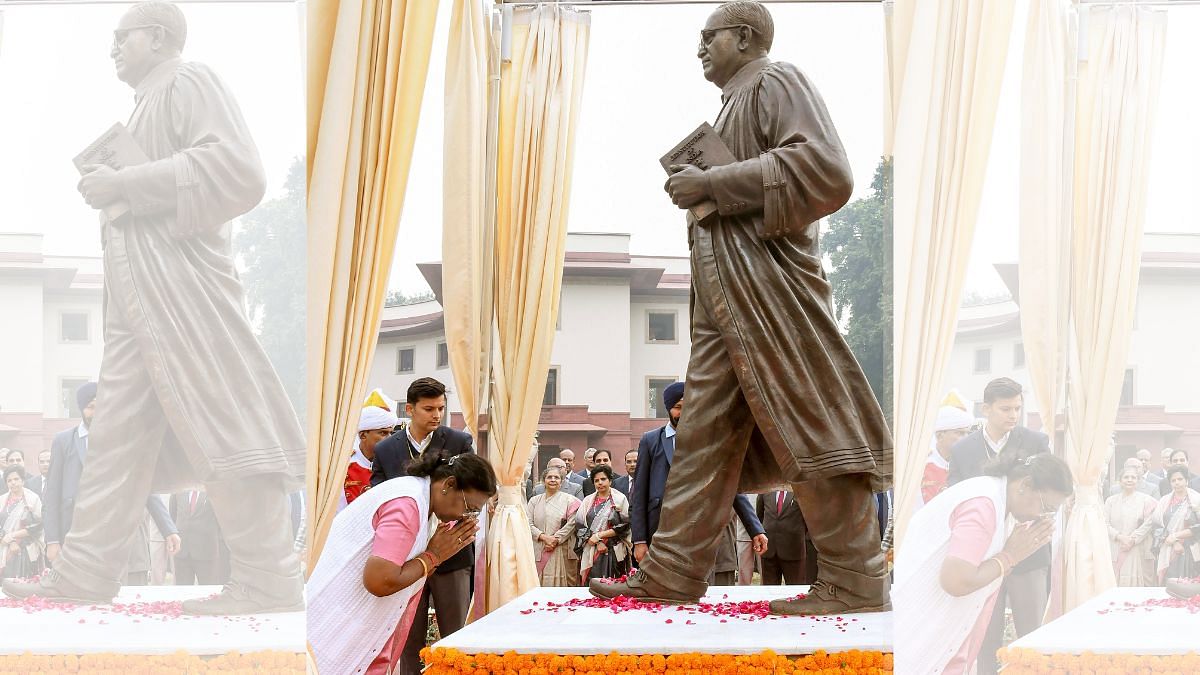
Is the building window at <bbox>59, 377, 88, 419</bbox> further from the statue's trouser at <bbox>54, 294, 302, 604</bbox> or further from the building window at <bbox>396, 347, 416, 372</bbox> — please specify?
the building window at <bbox>396, 347, 416, 372</bbox>

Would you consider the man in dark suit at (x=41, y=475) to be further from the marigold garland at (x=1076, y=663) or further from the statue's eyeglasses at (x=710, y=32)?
the statue's eyeglasses at (x=710, y=32)

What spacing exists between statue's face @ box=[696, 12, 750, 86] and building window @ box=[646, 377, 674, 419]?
1410cm

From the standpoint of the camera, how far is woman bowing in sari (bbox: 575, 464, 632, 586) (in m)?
6.73

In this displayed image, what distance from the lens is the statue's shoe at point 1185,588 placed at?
2.04m

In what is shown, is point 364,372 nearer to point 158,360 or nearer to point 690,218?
point 158,360

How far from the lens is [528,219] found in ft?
18.6

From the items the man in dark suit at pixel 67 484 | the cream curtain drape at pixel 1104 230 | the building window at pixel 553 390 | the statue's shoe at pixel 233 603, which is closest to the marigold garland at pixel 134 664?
the statue's shoe at pixel 233 603

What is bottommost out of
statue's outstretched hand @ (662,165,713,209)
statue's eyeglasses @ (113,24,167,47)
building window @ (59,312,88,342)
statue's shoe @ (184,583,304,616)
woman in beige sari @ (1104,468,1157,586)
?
statue's shoe @ (184,583,304,616)

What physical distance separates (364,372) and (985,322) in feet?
4.58

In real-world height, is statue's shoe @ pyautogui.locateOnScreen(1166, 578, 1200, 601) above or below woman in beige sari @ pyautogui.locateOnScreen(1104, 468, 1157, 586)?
below

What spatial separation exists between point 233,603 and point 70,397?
504 mm

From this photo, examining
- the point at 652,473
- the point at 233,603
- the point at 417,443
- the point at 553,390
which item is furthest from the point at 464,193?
the point at 553,390

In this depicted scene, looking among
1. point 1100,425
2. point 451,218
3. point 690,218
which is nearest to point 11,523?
point 1100,425

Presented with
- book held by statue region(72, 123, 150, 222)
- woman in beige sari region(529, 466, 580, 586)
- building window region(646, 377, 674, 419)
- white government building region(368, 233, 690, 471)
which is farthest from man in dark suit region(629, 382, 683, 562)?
building window region(646, 377, 674, 419)
